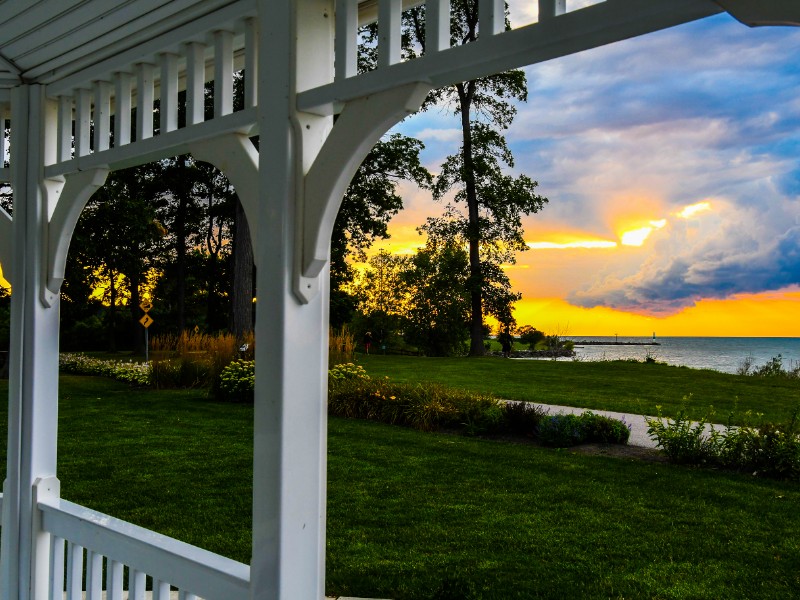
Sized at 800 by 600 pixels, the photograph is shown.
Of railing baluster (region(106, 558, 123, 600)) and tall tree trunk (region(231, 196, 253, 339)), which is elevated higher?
tall tree trunk (region(231, 196, 253, 339))

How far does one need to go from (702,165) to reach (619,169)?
7.82 feet

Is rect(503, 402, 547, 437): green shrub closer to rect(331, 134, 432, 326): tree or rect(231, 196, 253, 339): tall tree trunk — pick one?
rect(231, 196, 253, 339): tall tree trunk

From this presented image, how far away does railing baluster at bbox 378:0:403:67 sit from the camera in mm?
Answer: 1596

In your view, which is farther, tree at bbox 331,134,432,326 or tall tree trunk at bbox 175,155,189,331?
tall tree trunk at bbox 175,155,189,331

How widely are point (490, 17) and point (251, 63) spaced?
0.79 meters

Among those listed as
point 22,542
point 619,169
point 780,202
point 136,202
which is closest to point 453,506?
point 22,542

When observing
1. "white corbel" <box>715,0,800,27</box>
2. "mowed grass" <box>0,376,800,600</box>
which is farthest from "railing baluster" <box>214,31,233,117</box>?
"mowed grass" <box>0,376,800,600</box>

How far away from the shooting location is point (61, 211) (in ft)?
8.73

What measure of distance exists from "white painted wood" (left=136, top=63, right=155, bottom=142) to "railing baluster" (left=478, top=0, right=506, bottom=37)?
1.33 m

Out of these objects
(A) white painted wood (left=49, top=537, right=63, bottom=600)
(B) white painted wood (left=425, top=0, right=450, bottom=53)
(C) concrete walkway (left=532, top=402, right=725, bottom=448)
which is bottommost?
(C) concrete walkway (left=532, top=402, right=725, bottom=448)

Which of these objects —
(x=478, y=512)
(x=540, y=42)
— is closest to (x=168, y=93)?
(x=540, y=42)

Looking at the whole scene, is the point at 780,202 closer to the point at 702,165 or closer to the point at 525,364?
the point at 702,165

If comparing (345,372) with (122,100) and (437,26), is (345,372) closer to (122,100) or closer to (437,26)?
(122,100)

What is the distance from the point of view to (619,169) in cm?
2089
